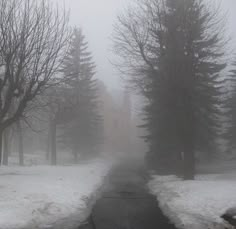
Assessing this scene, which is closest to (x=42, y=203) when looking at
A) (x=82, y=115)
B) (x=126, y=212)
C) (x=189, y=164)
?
(x=126, y=212)

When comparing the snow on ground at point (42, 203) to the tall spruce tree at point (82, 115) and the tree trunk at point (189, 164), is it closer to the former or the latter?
the tree trunk at point (189, 164)

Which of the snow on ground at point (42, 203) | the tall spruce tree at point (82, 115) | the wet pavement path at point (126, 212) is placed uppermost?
the tall spruce tree at point (82, 115)

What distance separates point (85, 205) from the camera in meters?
13.6

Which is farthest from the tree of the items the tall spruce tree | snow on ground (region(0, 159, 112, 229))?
the tall spruce tree

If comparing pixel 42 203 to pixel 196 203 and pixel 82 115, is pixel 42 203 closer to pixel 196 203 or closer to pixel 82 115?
pixel 196 203

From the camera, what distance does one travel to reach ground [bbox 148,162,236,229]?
34.9 ft

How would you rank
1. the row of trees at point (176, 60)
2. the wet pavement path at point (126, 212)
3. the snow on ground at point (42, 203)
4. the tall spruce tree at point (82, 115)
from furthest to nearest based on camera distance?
the tall spruce tree at point (82, 115), the row of trees at point (176, 60), the wet pavement path at point (126, 212), the snow on ground at point (42, 203)

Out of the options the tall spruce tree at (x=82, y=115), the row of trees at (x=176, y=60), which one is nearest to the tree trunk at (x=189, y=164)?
the row of trees at (x=176, y=60)

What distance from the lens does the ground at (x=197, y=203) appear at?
34.9 feet

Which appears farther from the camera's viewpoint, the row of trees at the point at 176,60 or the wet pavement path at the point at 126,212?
the row of trees at the point at 176,60

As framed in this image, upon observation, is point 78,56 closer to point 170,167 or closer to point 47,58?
point 170,167

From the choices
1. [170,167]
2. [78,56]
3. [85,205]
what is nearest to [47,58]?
[85,205]

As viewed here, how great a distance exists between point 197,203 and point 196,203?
0.14 ft

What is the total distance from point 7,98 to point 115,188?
689cm
